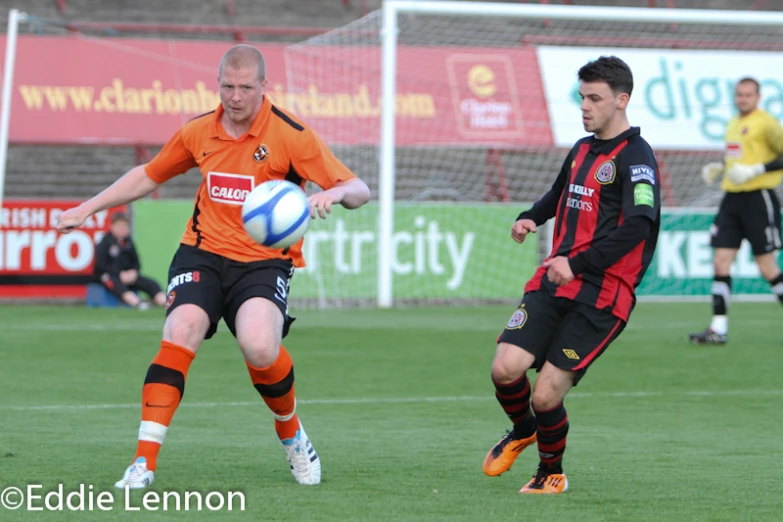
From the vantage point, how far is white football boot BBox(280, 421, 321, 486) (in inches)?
226

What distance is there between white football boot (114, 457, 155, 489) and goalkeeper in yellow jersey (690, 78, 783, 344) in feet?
24.6

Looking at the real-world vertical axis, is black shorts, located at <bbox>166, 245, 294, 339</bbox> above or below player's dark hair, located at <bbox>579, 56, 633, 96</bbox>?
below

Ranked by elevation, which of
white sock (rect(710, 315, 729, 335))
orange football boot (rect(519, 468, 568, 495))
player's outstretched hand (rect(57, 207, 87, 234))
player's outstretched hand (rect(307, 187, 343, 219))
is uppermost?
player's outstretched hand (rect(307, 187, 343, 219))

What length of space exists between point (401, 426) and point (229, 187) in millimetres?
2401

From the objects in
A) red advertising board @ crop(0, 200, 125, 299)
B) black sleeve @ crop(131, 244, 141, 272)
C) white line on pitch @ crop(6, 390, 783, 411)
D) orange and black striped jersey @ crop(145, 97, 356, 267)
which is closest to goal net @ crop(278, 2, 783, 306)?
black sleeve @ crop(131, 244, 141, 272)

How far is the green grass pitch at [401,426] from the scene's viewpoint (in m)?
5.39

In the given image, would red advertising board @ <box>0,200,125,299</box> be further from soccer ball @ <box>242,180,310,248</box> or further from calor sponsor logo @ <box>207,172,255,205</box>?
soccer ball @ <box>242,180,310,248</box>

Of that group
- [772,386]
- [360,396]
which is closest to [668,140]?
[772,386]

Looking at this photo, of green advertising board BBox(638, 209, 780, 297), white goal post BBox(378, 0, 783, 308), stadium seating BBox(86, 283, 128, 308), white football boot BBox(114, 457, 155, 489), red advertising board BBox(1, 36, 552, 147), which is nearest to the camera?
white football boot BBox(114, 457, 155, 489)

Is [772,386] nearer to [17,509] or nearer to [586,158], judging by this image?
[586,158]

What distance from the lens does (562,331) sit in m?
5.75

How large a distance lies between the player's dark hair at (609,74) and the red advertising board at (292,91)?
37.4ft

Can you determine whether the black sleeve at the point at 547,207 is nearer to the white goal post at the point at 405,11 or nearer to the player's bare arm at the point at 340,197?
the player's bare arm at the point at 340,197

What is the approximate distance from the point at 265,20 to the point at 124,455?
55.1 feet
